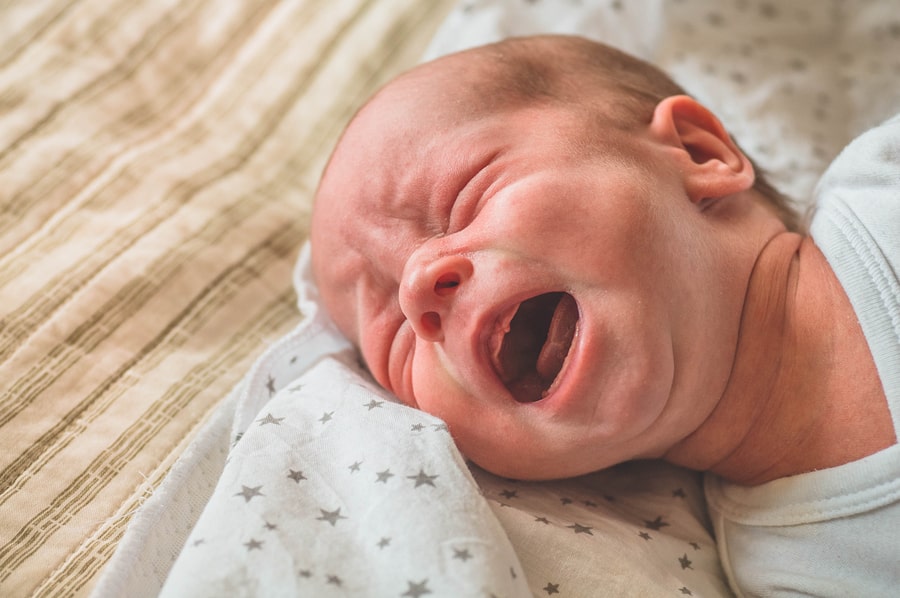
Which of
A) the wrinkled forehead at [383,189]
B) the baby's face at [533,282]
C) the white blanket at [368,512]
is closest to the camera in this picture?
the white blanket at [368,512]

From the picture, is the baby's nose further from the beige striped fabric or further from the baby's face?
the beige striped fabric

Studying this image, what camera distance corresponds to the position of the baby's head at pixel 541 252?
3.05 ft

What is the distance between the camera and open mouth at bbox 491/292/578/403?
3.14 ft

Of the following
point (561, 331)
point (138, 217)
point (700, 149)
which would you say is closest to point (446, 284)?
point (561, 331)

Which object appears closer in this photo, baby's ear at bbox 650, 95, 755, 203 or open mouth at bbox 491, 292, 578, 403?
open mouth at bbox 491, 292, 578, 403

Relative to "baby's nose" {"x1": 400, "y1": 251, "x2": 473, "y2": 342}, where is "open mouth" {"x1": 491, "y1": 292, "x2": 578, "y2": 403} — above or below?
below

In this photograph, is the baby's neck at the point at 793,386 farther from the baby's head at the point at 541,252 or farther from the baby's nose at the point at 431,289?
the baby's nose at the point at 431,289

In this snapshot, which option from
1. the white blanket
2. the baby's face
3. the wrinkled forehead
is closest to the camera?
the white blanket

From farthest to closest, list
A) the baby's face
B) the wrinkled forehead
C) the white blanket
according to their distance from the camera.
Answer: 1. the wrinkled forehead
2. the baby's face
3. the white blanket

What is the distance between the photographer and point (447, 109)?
3.50 feet

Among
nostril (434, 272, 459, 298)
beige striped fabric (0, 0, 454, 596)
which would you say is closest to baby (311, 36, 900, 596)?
nostril (434, 272, 459, 298)

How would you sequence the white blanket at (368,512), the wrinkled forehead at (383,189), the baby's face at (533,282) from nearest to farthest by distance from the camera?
the white blanket at (368,512)
the baby's face at (533,282)
the wrinkled forehead at (383,189)

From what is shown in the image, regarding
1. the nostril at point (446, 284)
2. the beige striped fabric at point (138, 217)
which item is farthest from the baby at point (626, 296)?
the beige striped fabric at point (138, 217)

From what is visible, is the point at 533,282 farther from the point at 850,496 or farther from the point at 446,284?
the point at 850,496
